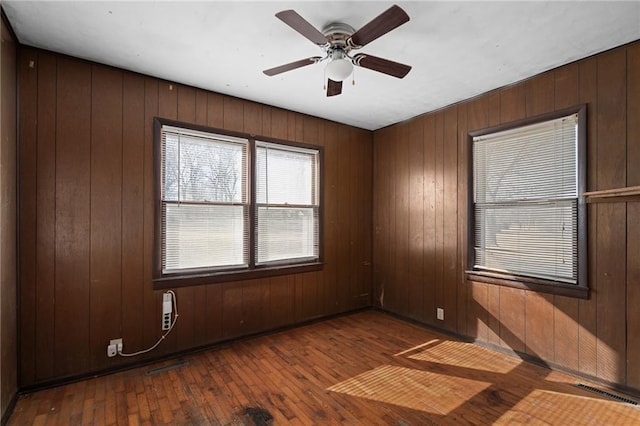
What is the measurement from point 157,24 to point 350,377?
3.27 meters

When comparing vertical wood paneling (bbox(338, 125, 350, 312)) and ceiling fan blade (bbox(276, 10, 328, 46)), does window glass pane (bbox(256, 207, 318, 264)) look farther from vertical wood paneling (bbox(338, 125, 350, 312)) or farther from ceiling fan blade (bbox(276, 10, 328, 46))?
ceiling fan blade (bbox(276, 10, 328, 46))

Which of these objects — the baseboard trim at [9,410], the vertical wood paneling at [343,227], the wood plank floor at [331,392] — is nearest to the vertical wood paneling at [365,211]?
the vertical wood paneling at [343,227]

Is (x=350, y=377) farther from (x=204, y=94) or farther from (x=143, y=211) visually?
(x=204, y=94)

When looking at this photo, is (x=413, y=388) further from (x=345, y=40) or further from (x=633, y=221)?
(x=345, y=40)

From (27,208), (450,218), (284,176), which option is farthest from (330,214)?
(27,208)

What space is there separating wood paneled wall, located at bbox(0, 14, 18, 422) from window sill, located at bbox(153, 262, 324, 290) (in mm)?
1038

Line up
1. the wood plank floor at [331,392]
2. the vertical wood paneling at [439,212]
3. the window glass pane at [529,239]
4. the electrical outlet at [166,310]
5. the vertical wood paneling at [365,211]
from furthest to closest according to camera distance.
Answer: the vertical wood paneling at [365,211] → the vertical wood paneling at [439,212] → the electrical outlet at [166,310] → the window glass pane at [529,239] → the wood plank floor at [331,392]

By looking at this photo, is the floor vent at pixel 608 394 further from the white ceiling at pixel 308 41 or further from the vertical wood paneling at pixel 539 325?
the white ceiling at pixel 308 41

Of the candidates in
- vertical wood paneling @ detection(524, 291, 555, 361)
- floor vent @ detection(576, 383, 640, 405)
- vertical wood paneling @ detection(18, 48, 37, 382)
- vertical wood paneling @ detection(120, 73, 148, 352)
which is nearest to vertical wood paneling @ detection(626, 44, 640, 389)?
floor vent @ detection(576, 383, 640, 405)

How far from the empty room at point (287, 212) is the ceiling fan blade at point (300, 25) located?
1 centimetres

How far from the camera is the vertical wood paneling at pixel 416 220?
4.19 m

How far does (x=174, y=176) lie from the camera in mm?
3225

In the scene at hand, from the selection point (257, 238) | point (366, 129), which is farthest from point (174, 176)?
point (366, 129)

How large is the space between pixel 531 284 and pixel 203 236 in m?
3.43
